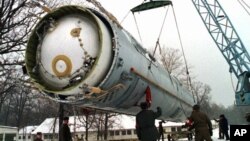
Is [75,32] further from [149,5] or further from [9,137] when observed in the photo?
[9,137]

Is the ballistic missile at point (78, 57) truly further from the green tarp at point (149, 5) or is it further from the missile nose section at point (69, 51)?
the green tarp at point (149, 5)

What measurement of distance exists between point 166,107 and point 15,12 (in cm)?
877

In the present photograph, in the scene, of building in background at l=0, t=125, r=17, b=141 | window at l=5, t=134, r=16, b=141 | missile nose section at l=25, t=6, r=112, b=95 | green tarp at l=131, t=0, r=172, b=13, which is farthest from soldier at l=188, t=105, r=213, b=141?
window at l=5, t=134, r=16, b=141

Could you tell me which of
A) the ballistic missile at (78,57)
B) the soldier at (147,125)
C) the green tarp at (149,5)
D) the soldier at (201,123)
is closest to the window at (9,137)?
the green tarp at (149,5)

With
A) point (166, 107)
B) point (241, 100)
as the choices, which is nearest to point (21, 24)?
point (166, 107)

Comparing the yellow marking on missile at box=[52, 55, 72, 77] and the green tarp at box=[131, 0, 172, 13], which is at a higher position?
the green tarp at box=[131, 0, 172, 13]

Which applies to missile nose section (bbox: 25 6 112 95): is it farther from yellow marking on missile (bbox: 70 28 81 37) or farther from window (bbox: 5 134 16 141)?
window (bbox: 5 134 16 141)

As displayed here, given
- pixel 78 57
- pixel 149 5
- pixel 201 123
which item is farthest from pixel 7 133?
pixel 78 57

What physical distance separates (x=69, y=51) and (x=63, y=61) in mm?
190

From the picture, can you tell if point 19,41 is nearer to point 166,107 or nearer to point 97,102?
point 166,107

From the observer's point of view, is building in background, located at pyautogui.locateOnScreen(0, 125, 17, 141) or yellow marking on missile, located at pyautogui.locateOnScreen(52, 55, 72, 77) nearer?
yellow marking on missile, located at pyautogui.locateOnScreen(52, 55, 72, 77)

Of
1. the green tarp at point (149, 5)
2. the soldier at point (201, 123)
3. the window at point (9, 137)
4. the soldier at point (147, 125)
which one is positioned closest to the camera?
the soldier at point (147, 125)

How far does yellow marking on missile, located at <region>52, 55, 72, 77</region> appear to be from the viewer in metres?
5.68

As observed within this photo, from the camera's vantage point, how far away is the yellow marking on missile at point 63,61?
223 inches
